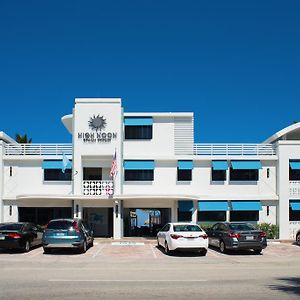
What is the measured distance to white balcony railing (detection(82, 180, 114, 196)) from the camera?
29.7m

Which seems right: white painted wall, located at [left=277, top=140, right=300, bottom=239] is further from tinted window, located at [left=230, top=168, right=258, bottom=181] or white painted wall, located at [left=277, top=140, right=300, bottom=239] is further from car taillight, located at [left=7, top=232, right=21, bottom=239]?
car taillight, located at [left=7, top=232, right=21, bottom=239]

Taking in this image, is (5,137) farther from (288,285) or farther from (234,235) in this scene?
(288,285)

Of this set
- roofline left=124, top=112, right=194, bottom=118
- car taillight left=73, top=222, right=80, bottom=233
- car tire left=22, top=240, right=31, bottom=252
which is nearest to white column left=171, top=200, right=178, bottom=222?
roofline left=124, top=112, right=194, bottom=118

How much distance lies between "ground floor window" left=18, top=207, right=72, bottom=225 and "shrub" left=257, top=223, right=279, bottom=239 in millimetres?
12770

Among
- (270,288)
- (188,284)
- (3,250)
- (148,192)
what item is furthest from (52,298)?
(148,192)

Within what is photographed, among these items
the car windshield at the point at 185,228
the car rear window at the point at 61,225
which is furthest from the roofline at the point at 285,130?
the car rear window at the point at 61,225

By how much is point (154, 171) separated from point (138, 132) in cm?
288

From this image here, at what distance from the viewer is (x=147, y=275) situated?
13.6 m

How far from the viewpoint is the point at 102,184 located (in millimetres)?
29828

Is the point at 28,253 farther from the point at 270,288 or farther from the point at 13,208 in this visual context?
the point at 270,288

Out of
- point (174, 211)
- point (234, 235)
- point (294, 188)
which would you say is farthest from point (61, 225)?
point (294, 188)

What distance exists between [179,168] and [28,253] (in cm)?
1301

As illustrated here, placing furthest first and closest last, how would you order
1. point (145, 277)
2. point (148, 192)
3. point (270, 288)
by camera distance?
point (148, 192)
point (145, 277)
point (270, 288)

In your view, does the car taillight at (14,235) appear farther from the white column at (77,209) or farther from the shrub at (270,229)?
the shrub at (270,229)
